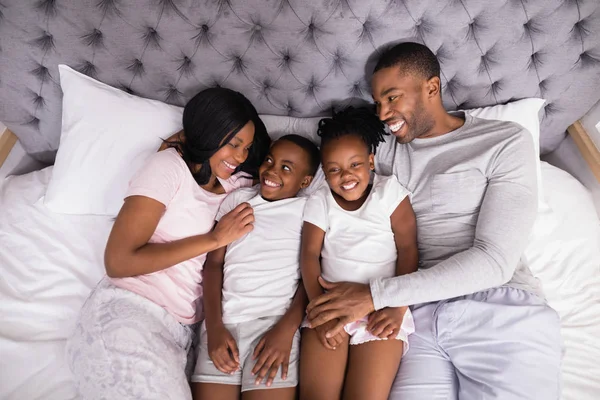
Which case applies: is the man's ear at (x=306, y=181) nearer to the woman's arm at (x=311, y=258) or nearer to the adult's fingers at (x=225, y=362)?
the woman's arm at (x=311, y=258)

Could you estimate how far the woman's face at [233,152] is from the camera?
4.22 ft

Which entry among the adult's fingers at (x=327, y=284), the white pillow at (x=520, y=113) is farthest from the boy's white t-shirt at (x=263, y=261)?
the white pillow at (x=520, y=113)

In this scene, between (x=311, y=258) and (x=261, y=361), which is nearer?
(x=261, y=361)

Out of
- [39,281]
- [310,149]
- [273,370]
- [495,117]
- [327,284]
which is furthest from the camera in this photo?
[495,117]

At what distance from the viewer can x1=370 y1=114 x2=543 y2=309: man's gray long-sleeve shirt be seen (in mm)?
1162

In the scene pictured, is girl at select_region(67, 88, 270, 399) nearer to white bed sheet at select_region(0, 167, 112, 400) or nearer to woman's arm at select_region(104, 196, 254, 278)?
woman's arm at select_region(104, 196, 254, 278)

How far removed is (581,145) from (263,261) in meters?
1.40

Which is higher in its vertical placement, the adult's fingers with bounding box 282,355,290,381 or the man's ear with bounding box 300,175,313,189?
the man's ear with bounding box 300,175,313,189

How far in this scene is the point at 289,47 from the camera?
1.47 m

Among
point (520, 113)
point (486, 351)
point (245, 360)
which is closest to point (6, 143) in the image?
point (245, 360)

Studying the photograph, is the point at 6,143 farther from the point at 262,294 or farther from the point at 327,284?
the point at 327,284

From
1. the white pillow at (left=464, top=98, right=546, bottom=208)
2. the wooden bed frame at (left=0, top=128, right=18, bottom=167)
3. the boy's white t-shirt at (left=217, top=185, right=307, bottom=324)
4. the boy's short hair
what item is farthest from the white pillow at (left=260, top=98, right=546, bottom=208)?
the wooden bed frame at (left=0, top=128, right=18, bottom=167)

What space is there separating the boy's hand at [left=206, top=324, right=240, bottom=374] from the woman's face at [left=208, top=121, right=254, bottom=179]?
511 millimetres

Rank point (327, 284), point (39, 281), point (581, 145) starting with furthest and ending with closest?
point (581, 145) < point (39, 281) < point (327, 284)
